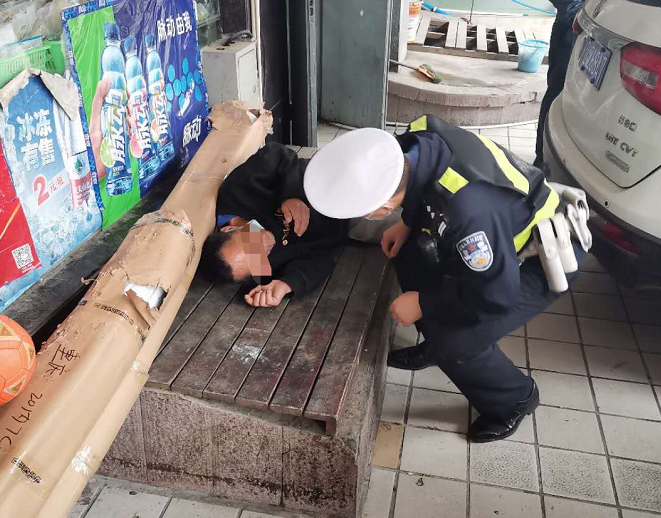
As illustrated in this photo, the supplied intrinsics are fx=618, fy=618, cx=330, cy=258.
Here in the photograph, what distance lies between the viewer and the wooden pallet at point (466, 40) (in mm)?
6707

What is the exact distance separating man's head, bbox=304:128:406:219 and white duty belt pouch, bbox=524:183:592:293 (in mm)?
567

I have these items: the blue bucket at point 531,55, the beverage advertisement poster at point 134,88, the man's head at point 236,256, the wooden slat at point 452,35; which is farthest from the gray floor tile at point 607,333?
the wooden slat at point 452,35

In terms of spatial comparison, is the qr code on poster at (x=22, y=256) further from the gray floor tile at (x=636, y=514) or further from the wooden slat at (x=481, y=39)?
the wooden slat at (x=481, y=39)

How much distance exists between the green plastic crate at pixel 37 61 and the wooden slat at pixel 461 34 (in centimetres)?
550

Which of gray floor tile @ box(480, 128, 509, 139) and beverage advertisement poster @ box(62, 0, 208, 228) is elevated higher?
beverage advertisement poster @ box(62, 0, 208, 228)

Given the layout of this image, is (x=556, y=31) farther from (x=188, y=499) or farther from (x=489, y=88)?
(x=188, y=499)

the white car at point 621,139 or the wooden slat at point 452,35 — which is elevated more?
the white car at point 621,139

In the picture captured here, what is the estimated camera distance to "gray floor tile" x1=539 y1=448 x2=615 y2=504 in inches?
84.5

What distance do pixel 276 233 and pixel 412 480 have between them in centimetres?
106

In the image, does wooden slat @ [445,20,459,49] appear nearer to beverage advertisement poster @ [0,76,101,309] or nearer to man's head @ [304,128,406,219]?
beverage advertisement poster @ [0,76,101,309]

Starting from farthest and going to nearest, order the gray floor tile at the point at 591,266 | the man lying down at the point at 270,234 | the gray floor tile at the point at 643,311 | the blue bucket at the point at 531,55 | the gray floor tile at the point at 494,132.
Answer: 1. the blue bucket at the point at 531,55
2. the gray floor tile at the point at 494,132
3. the gray floor tile at the point at 591,266
4. the gray floor tile at the point at 643,311
5. the man lying down at the point at 270,234

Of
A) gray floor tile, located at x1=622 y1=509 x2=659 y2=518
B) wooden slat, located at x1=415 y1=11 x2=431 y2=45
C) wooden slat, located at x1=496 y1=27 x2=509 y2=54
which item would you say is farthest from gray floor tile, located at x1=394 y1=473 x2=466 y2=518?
wooden slat, located at x1=415 y1=11 x2=431 y2=45

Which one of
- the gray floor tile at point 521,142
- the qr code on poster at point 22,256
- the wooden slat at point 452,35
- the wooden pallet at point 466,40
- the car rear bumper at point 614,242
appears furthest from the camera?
the wooden slat at point 452,35

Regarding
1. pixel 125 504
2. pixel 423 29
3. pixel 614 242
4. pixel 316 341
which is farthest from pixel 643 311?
pixel 423 29
